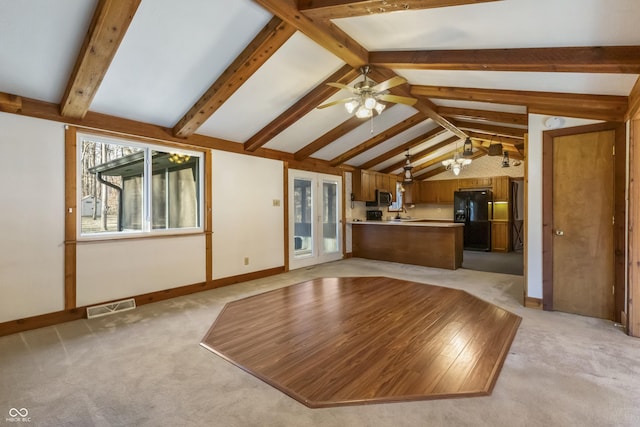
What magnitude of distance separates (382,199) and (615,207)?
5.33 m

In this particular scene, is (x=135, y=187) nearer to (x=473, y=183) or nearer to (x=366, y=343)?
(x=366, y=343)

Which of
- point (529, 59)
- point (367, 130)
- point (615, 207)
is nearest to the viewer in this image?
point (529, 59)

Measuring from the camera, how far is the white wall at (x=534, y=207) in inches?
147

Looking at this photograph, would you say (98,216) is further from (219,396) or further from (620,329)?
(620,329)

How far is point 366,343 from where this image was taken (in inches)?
109

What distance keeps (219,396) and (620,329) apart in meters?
3.90

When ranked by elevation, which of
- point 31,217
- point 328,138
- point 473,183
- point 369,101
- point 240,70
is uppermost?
point 240,70

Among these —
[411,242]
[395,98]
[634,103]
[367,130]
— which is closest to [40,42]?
[395,98]

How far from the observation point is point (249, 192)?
5402 millimetres

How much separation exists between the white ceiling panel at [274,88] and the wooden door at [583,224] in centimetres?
304

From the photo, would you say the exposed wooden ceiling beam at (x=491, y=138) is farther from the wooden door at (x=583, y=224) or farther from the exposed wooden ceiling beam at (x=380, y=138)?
the wooden door at (x=583, y=224)

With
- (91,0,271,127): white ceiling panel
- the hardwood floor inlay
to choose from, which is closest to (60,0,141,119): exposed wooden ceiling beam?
(91,0,271,127): white ceiling panel

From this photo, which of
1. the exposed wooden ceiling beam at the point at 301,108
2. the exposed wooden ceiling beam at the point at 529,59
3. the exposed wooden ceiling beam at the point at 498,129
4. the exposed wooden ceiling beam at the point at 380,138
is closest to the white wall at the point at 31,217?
the exposed wooden ceiling beam at the point at 301,108

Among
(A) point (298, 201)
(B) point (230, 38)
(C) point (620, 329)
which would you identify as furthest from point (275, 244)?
(C) point (620, 329)
